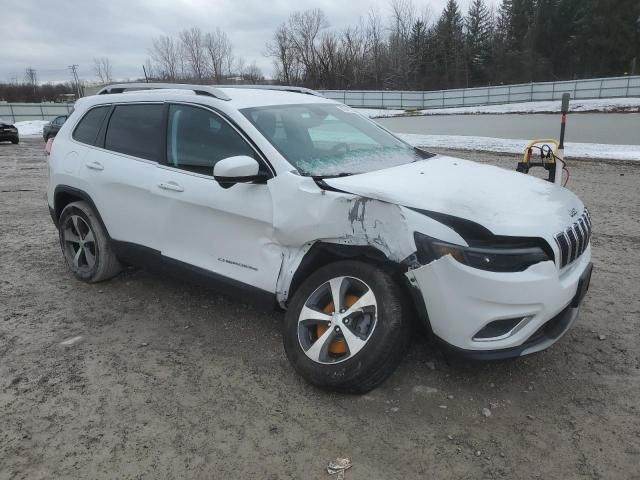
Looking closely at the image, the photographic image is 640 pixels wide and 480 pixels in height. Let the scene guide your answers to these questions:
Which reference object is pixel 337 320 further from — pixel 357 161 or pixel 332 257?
pixel 357 161

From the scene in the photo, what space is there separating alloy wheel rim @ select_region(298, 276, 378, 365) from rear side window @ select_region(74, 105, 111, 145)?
272 centimetres

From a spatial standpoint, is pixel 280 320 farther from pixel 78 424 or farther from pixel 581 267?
pixel 581 267

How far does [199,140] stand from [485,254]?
85.6 inches

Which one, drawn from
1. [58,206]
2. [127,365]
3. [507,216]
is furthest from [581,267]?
[58,206]

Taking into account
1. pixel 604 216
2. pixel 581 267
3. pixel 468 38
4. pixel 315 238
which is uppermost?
pixel 468 38

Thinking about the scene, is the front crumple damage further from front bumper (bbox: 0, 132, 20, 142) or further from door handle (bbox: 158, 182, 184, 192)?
front bumper (bbox: 0, 132, 20, 142)

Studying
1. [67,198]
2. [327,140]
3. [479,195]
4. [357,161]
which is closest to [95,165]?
[67,198]

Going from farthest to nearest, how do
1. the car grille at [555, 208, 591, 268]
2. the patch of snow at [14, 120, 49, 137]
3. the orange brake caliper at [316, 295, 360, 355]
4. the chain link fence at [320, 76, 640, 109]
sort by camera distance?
the chain link fence at [320, 76, 640, 109], the patch of snow at [14, 120, 49, 137], the orange brake caliper at [316, 295, 360, 355], the car grille at [555, 208, 591, 268]

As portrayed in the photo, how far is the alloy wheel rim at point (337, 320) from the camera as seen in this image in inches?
113

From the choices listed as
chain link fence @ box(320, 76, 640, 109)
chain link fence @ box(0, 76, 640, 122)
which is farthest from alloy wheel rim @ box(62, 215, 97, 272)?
chain link fence @ box(0, 76, 640, 122)

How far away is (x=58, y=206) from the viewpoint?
4863 mm

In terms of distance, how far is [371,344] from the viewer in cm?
279

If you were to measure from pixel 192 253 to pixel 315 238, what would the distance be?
1.12 meters

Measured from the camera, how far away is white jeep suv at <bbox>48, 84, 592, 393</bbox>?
104 inches
